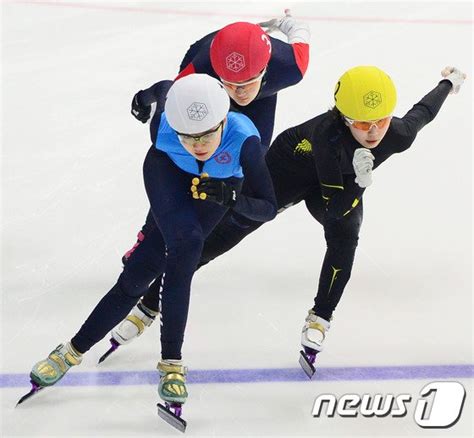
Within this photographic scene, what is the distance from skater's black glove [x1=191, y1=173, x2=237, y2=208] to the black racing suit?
0.73 metres

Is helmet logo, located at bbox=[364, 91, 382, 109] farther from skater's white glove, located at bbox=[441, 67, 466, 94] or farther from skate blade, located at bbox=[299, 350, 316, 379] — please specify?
skate blade, located at bbox=[299, 350, 316, 379]

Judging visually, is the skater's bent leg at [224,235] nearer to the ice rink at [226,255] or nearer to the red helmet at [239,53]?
the ice rink at [226,255]

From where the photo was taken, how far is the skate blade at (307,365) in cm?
529

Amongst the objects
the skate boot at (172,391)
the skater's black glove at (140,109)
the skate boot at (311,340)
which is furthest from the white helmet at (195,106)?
the skate boot at (311,340)

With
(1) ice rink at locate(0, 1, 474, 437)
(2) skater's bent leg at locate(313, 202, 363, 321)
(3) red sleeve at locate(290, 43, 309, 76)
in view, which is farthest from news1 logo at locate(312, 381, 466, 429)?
(3) red sleeve at locate(290, 43, 309, 76)

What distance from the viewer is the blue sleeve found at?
472cm

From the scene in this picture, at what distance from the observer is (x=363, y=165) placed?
492 cm

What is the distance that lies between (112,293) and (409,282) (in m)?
2.01

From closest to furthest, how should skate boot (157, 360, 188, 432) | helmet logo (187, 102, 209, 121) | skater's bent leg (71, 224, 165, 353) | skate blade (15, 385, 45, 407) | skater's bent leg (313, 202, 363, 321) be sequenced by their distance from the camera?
helmet logo (187, 102, 209, 121) → skate boot (157, 360, 188, 432) → skater's bent leg (71, 224, 165, 353) → skate blade (15, 385, 45, 407) → skater's bent leg (313, 202, 363, 321)

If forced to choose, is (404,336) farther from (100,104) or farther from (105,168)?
(100,104)

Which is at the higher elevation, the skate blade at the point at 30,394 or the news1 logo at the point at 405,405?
the news1 logo at the point at 405,405

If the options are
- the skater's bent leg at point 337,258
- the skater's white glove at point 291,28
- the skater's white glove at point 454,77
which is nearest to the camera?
the skater's bent leg at point 337,258

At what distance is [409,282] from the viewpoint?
6.14 m

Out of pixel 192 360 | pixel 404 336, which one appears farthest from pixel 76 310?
pixel 404 336
